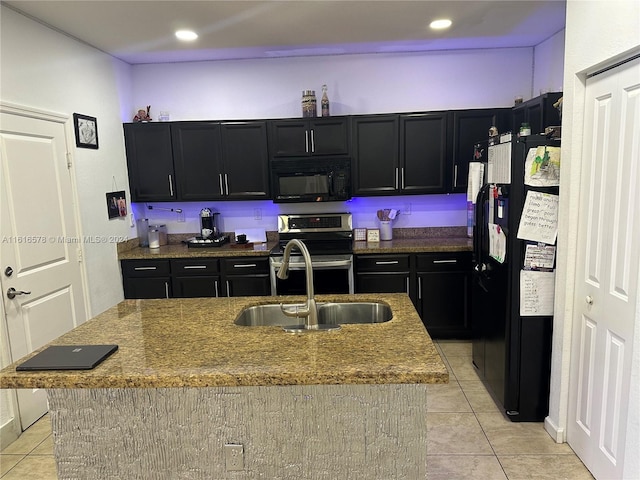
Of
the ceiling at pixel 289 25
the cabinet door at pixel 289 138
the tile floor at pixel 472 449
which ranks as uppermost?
the ceiling at pixel 289 25

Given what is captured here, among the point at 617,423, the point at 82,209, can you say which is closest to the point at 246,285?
the point at 82,209

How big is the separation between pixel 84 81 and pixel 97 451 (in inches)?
122

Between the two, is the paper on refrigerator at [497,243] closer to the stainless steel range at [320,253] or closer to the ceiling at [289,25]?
the stainless steel range at [320,253]

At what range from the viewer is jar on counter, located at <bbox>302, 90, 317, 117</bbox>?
406cm

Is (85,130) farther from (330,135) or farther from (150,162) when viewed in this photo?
(330,135)

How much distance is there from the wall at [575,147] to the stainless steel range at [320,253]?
181 cm

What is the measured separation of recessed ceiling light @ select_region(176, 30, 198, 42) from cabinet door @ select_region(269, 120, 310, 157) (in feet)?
3.22

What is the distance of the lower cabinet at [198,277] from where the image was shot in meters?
4.00

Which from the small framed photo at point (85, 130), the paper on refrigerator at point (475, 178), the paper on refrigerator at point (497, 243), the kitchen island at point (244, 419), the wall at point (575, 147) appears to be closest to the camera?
the kitchen island at point (244, 419)

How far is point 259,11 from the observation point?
2953mm

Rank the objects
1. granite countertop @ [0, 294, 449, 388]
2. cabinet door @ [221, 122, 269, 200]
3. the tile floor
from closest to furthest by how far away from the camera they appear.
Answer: granite countertop @ [0, 294, 449, 388] < the tile floor < cabinet door @ [221, 122, 269, 200]

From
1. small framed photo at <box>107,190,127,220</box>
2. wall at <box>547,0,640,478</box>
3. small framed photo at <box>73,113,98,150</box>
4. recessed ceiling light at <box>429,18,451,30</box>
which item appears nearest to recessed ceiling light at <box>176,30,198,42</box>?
small framed photo at <box>73,113,98,150</box>

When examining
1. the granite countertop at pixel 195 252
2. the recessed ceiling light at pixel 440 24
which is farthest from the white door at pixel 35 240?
the recessed ceiling light at pixel 440 24

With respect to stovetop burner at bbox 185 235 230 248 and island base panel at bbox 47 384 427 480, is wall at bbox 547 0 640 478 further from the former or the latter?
stovetop burner at bbox 185 235 230 248
